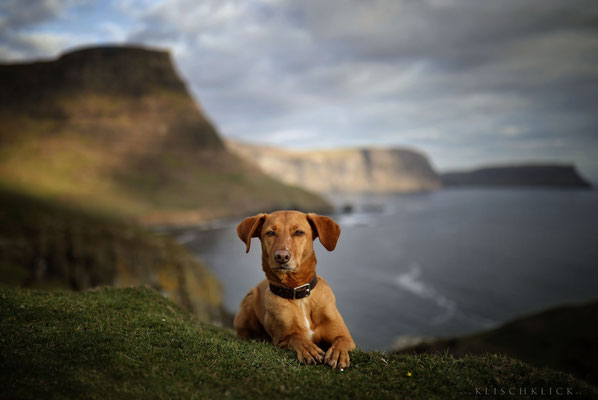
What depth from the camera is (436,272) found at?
6391 cm

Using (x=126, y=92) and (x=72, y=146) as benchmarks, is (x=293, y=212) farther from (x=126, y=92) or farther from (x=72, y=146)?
(x=126, y=92)

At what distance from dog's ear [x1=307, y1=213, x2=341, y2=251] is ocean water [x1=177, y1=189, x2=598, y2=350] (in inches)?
1301

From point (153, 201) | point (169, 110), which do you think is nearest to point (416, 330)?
point (153, 201)

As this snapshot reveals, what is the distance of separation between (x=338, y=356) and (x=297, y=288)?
3.80 feet

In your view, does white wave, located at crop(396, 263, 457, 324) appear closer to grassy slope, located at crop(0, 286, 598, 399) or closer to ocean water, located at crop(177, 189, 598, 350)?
ocean water, located at crop(177, 189, 598, 350)

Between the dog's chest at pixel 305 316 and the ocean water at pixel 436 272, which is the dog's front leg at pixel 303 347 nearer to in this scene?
the dog's chest at pixel 305 316

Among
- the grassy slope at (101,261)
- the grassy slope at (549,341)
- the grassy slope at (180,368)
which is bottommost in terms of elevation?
the grassy slope at (549,341)

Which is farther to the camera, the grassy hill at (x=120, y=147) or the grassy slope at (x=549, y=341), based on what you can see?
the grassy hill at (x=120, y=147)

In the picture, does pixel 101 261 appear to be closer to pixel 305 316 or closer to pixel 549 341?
pixel 305 316

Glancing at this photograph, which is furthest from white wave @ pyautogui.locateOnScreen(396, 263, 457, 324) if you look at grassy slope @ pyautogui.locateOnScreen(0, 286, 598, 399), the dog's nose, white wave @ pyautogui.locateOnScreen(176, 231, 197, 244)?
white wave @ pyautogui.locateOnScreen(176, 231, 197, 244)

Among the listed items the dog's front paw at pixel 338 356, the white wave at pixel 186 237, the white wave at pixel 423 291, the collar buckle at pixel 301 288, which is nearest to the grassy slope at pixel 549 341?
the white wave at pixel 423 291

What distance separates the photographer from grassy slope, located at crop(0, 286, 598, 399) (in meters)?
4.25

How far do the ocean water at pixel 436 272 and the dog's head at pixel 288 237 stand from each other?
3311cm

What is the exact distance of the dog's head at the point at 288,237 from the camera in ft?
17.4
